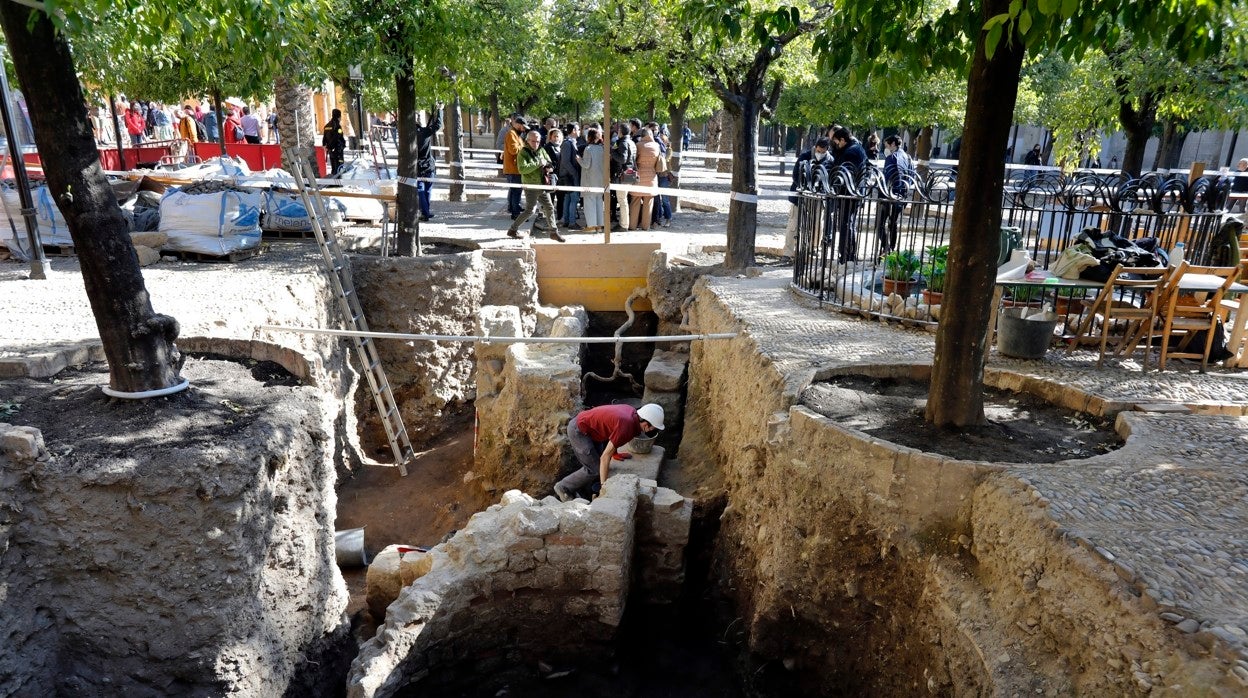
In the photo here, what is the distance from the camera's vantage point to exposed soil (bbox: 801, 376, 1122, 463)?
531cm

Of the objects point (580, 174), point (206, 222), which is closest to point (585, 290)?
point (580, 174)

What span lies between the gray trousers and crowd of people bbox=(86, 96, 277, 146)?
17.1 meters

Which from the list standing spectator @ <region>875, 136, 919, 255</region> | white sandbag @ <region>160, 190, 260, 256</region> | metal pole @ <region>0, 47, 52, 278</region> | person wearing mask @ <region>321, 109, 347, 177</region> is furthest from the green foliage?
person wearing mask @ <region>321, 109, 347, 177</region>

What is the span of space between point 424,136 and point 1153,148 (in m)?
31.0

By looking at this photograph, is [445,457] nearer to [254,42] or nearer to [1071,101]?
[254,42]

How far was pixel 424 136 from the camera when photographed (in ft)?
48.5

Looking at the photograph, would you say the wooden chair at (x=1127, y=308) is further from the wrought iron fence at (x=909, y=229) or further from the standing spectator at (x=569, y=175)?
the standing spectator at (x=569, y=175)

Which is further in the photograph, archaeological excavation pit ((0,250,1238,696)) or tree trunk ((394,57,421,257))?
tree trunk ((394,57,421,257))

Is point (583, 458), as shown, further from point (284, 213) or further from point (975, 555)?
point (284, 213)

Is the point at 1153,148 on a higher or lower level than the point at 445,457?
higher

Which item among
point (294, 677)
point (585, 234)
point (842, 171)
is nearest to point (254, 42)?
point (294, 677)

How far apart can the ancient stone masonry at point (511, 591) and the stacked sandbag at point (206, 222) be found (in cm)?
623

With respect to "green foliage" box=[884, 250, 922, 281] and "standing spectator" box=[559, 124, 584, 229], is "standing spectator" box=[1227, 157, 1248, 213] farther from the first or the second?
"standing spectator" box=[559, 124, 584, 229]

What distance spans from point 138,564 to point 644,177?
472 inches
